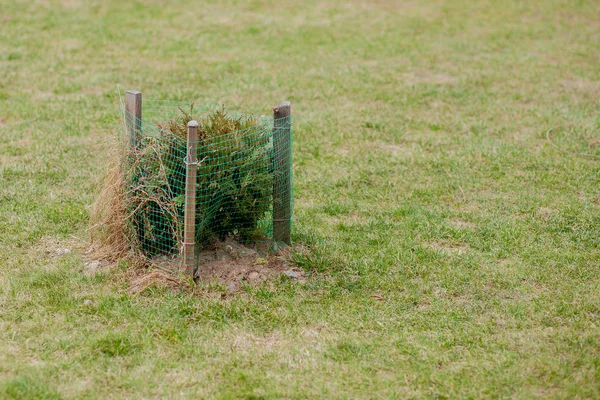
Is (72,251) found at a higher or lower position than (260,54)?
lower

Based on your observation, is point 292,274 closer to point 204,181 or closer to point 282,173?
point 282,173

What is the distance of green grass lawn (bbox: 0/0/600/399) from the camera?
5.05 m

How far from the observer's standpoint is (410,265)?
6.36 meters

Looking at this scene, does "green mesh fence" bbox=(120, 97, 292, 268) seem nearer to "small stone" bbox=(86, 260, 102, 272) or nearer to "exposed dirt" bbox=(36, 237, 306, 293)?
"exposed dirt" bbox=(36, 237, 306, 293)

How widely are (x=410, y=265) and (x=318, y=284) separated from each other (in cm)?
85

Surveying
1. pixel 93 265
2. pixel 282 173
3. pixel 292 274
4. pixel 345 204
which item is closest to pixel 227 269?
pixel 292 274

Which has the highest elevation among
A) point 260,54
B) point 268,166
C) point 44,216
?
point 260,54

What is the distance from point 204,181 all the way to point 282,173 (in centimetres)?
75

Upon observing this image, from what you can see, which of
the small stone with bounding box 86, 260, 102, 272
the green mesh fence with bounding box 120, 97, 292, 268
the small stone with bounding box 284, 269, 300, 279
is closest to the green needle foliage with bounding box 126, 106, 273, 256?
the green mesh fence with bounding box 120, 97, 292, 268

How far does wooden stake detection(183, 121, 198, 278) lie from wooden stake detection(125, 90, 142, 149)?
2.26 ft

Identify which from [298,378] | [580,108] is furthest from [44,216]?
[580,108]

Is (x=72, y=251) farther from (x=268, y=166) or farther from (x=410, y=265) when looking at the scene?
(x=410, y=265)

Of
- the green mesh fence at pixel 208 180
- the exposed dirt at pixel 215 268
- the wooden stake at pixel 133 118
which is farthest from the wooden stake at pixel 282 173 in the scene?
the wooden stake at pixel 133 118

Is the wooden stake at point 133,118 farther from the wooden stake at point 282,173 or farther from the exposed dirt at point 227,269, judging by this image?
the wooden stake at point 282,173
